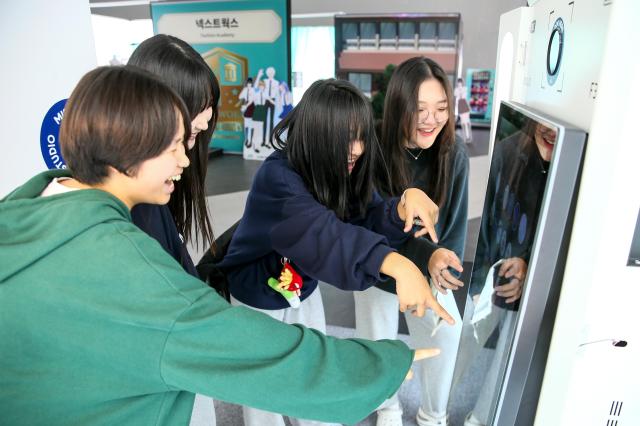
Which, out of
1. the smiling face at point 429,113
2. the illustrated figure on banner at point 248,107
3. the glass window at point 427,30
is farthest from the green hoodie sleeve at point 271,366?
the glass window at point 427,30

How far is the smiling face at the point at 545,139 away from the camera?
811 mm

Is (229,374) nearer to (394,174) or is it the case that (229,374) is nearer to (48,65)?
(394,174)

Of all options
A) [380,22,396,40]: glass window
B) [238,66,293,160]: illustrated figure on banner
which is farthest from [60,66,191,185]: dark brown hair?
[380,22,396,40]: glass window

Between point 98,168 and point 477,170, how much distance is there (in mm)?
6217

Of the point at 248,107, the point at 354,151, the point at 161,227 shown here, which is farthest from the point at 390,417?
the point at 248,107

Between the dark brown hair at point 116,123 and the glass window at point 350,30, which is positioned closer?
the dark brown hair at point 116,123

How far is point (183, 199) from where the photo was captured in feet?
4.45

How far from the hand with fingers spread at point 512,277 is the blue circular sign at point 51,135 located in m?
1.58

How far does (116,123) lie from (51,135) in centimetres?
128

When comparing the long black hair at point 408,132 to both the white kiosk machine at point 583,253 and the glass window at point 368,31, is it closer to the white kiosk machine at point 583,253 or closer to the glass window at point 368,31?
→ the white kiosk machine at point 583,253

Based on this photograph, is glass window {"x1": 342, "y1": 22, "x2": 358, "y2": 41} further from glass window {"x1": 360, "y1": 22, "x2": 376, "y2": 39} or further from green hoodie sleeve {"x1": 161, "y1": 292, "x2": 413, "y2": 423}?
green hoodie sleeve {"x1": 161, "y1": 292, "x2": 413, "y2": 423}

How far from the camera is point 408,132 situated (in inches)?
66.0

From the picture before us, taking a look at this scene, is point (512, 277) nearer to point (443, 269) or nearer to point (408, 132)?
point (443, 269)

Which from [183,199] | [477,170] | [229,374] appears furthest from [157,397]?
[477,170]
